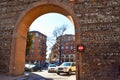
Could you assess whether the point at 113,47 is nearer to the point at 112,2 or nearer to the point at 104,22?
the point at 104,22

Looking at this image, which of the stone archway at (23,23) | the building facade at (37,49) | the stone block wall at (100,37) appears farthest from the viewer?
the building facade at (37,49)

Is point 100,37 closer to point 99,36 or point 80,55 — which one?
point 99,36

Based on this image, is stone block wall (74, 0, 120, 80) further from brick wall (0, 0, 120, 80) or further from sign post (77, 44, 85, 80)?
sign post (77, 44, 85, 80)

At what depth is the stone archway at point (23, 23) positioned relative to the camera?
11.0m

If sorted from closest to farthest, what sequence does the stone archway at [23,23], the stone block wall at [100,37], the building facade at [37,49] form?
the stone block wall at [100,37] < the stone archway at [23,23] < the building facade at [37,49]

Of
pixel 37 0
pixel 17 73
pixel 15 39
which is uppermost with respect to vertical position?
pixel 37 0

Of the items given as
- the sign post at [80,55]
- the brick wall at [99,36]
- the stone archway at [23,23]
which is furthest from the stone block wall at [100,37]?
the stone archway at [23,23]

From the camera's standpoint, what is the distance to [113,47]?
9406 mm

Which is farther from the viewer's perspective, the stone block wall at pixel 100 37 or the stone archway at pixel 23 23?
the stone archway at pixel 23 23

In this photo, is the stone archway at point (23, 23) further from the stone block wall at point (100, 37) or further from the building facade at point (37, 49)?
the building facade at point (37, 49)

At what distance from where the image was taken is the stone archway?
1096cm

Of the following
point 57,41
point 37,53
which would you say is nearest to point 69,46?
point 37,53

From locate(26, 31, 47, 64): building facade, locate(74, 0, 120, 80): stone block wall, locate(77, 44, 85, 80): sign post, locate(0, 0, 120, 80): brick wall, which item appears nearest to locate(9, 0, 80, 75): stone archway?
locate(0, 0, 120, 80): brick wall

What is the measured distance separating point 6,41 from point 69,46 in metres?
45.1
